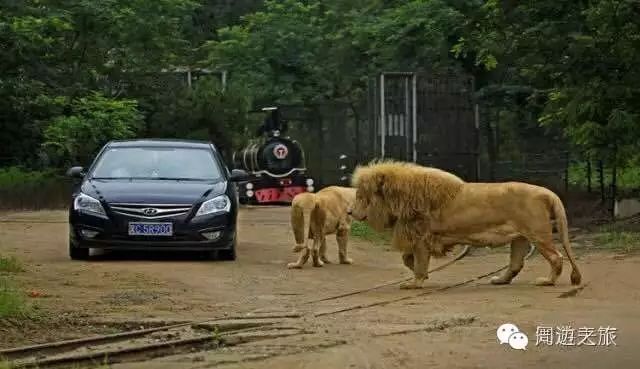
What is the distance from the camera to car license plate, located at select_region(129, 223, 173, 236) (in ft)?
46.8

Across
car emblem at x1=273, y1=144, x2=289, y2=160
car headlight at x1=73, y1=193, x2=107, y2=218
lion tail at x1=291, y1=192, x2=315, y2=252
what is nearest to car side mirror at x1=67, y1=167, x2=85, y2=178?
car headlight at x1=73, y1=193, x2=107, y2=218

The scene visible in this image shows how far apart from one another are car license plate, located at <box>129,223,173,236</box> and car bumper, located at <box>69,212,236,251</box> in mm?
45

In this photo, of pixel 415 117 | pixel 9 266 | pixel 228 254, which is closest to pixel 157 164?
pixel 228 254

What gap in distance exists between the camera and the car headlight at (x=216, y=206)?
14.5 m

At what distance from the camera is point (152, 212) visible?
47.0ft

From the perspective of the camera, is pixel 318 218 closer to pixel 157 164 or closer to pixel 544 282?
pixel 157 164

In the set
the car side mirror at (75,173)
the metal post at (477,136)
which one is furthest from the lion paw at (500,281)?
the metal post at (477,136)

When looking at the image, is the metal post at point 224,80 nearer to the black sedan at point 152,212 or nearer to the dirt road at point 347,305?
the dirt road at point 347,305

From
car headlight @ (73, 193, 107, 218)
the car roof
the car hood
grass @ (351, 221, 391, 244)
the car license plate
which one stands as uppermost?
the car roof

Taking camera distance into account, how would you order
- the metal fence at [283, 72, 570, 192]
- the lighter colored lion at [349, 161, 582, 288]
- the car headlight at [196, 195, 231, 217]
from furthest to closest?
the metal fence at [283, 72, 570, 192]
the car headlight at [196, 195, 231, 217]
the lighter colored lion at [349, 161, 582, 288]

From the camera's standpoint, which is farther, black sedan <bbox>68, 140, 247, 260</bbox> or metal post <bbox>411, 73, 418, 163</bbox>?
metal post <bbox>411, 73, 418, 163</bbox>

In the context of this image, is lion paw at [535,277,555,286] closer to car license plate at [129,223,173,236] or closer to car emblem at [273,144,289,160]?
car license plate at [129,223,173,236]

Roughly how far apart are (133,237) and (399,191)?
3.63 meters

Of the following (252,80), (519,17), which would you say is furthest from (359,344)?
(252,80)
